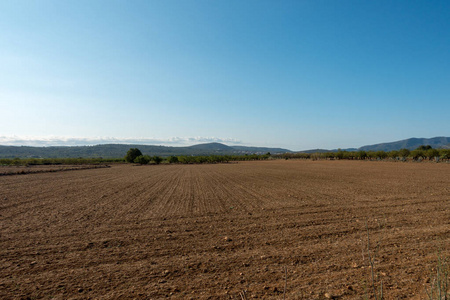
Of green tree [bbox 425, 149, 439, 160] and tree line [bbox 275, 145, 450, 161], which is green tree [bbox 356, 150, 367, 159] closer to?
tree line [bbox 275, 145, 450, 161]

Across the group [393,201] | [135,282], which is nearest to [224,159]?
[393,201]

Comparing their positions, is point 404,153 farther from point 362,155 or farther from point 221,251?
point 221,251

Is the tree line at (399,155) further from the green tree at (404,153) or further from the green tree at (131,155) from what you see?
the green tree at (131,155)

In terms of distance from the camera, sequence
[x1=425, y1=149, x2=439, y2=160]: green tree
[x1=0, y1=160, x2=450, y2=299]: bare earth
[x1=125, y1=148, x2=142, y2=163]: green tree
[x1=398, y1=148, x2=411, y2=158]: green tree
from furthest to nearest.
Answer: [x1=125, y1=148, x2=142, y2=163]: green tree, [x1=398, y1=148, x2=411, y2=158]: green tree, [x1=425, y1=149, x2=439, y2=160]: green tree, [x1=0, y1=160, x2=450, y2=299]: bare earth

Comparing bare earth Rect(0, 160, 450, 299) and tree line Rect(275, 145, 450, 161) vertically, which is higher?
tree line Rect(275, 145, 450, 161)

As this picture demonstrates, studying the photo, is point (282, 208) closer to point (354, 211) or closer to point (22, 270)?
point (354, 211)

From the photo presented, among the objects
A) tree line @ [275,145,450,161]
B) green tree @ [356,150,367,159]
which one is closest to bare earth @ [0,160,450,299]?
tree line @ [275,145,450,161]

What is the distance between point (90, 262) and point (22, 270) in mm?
1497

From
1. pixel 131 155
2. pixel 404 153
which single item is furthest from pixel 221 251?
pixel 131 155

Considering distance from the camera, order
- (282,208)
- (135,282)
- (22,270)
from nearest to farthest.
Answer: (135,282) < (22,270) < (282,208)

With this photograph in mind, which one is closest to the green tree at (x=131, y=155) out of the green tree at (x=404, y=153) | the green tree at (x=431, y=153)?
the green tree at (x=404, y=153)

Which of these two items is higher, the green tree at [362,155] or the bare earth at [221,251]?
the green tree at [362,155]

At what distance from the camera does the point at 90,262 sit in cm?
621

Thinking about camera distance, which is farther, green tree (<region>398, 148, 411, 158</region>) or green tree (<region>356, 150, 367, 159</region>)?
green tree (<region>356, 150, 367, 159</region>)
